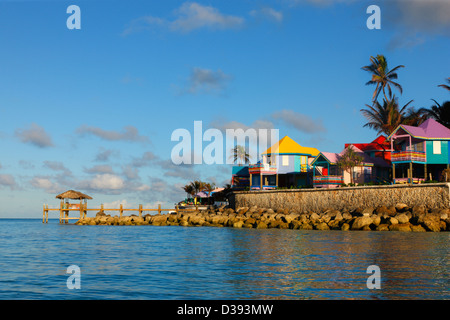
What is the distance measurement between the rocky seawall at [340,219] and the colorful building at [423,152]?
4998mm

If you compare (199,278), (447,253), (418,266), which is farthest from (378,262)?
(199,278)

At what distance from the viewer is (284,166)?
5409cm

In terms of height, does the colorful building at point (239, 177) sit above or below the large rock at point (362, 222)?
above

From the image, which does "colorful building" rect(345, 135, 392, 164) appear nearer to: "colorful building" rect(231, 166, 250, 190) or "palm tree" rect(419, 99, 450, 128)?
"palm tree" rect(419, 99, 450, 128)

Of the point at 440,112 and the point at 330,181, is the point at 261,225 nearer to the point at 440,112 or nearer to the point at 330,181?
the point at 330,181

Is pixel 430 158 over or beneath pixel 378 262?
over

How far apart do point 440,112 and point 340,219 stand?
2547 centimetres

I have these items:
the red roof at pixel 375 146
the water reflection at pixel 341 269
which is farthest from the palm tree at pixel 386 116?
the water reflection at pixel 341 269

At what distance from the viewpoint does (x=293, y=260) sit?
1753cm

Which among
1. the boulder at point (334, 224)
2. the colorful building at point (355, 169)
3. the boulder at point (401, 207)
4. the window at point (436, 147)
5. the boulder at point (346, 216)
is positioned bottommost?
the boulder at point (334, 224)

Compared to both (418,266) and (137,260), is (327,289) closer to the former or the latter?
(418,266)

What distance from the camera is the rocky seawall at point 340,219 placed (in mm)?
32969

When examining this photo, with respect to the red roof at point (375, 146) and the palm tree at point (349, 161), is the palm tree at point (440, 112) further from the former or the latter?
the palm tree at point (349, 161)

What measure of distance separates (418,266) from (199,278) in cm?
755
